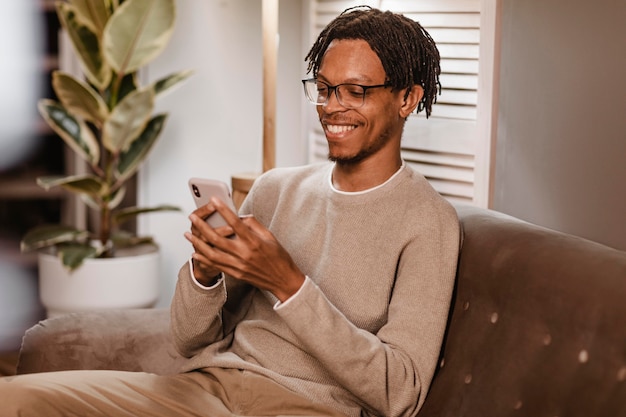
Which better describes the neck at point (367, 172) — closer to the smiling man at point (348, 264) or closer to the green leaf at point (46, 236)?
the smiling man at point (348, 264)

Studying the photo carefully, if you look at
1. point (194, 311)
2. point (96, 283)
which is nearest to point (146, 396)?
point (194, 311)

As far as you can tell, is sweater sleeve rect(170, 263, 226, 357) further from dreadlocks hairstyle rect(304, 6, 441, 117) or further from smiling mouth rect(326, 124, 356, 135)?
dreadlocks hairstyle rect(304, 6, 441, 117)

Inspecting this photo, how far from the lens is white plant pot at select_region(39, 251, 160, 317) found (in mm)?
3311

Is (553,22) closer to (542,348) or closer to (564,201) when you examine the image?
(564,201)

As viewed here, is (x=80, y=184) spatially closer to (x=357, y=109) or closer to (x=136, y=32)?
(x=136, y=32)

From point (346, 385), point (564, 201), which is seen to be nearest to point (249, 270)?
point (346, 385)

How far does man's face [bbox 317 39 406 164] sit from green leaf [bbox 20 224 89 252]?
1830 mm

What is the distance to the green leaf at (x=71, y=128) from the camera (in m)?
3.33

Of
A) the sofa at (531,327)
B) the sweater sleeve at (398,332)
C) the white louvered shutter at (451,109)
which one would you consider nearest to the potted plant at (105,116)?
the white louvered shutter at (451,109)

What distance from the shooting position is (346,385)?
1.55 m

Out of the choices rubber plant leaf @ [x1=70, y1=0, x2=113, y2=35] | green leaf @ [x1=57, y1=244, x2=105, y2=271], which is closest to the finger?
green leaf @ [x1=57, y1=244, x2=105, y2=271]

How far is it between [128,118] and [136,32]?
31 cm

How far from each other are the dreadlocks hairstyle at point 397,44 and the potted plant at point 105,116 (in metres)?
1.59

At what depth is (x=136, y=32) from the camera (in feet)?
10.6
